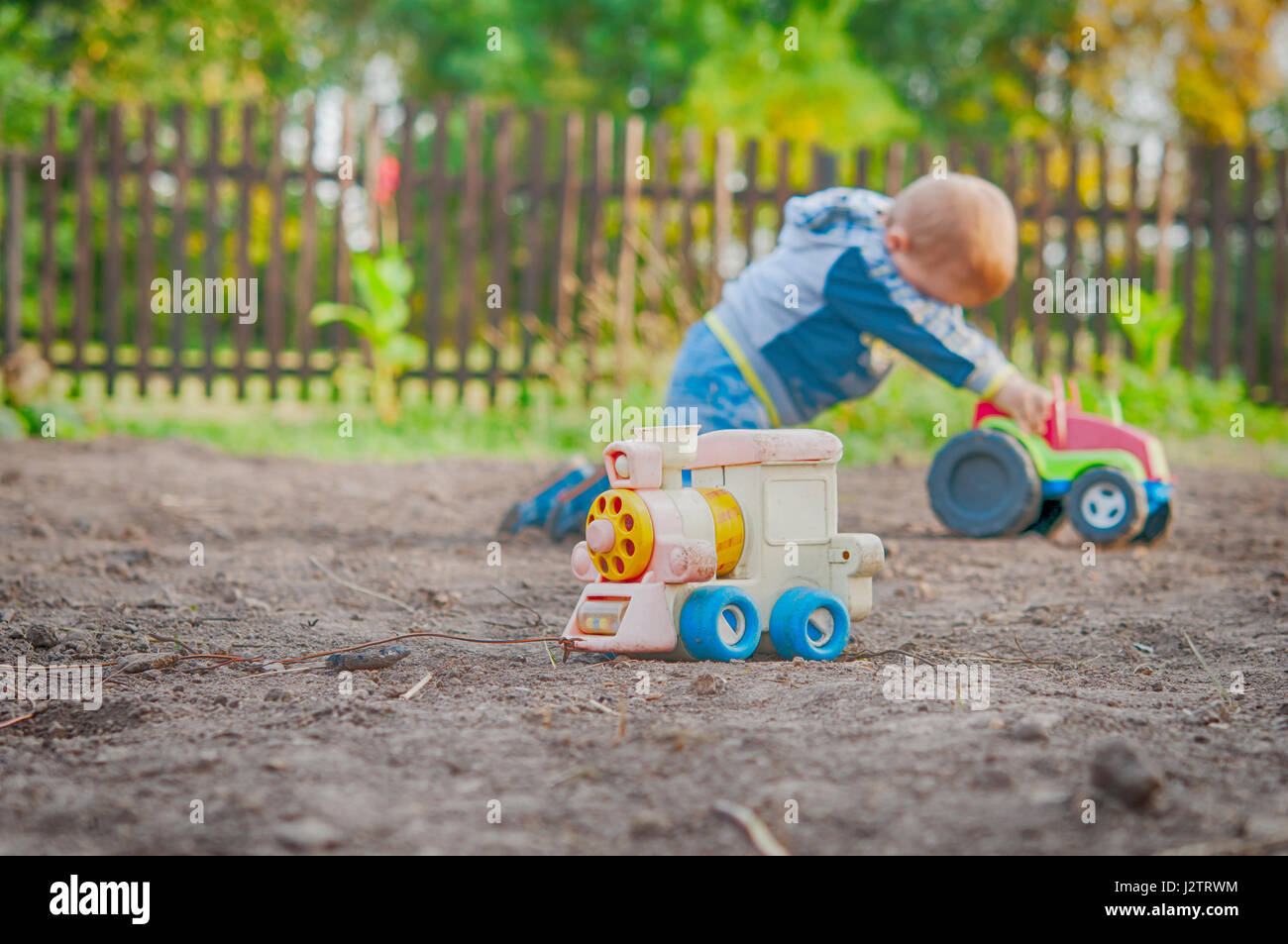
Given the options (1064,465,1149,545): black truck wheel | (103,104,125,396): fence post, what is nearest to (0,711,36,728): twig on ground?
(1064,465,1149,545): black truck wheel

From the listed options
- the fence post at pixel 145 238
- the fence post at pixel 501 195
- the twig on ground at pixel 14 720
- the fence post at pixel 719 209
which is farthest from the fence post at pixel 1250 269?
the twig on ground at pixel 14 720

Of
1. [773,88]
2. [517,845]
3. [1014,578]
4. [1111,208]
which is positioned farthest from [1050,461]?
[773,88]

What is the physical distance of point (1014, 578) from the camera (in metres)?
3.22

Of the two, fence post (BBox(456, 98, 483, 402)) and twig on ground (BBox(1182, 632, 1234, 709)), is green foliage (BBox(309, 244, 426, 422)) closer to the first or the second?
fence post (BBox(456, 98, 483, 402))

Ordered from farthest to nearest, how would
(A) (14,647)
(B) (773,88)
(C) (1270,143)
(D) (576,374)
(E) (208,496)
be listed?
(C) (1270,143)
(B) (773,88)
(D) (576,374)
(E) (208,496)
(A) (14,647)

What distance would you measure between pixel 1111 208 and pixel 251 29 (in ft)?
42.6

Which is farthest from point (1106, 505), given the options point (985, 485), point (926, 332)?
point (926, 332)

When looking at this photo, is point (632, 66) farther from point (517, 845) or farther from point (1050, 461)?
point (517, 845)

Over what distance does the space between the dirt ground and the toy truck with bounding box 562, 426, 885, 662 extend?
0.08 metres

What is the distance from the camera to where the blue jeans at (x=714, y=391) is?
3.27 metres

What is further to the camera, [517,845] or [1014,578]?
[1014,578]

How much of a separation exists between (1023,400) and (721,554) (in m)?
1.46

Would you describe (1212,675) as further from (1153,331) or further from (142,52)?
(142,52)

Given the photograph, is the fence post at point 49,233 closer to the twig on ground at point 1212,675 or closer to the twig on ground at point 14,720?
the twig on ground at point 14,720
